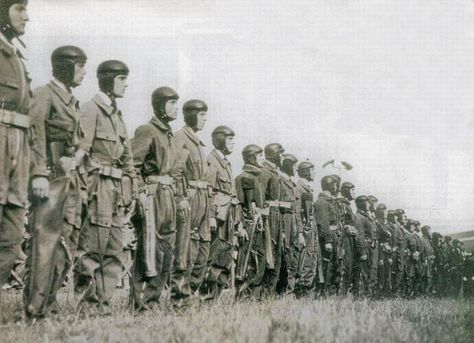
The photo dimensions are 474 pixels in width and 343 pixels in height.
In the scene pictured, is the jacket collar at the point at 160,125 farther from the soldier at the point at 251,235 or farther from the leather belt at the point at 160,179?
the soldier at the point at 251,235

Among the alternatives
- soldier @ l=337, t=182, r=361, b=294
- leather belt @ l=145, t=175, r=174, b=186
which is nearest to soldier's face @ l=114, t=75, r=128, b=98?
leather belt @ l=145, t=175, r=174, b=186

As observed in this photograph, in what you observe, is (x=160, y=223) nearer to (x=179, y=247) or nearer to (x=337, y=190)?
(x=179, y=247)

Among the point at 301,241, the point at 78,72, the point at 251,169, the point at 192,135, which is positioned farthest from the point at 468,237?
the point at 78,72

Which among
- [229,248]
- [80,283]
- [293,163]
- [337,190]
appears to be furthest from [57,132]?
[337,190]

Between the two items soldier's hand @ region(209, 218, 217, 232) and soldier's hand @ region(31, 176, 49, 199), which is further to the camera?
soldier's hand @ region(209, 218, 217, 232)

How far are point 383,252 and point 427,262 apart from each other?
3.40 m

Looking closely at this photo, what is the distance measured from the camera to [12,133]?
4645 millimetres

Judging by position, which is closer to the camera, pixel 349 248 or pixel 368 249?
pixel 349 248

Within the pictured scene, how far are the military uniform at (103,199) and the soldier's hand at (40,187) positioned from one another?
774mm

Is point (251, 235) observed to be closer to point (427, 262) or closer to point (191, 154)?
point (191, 154)

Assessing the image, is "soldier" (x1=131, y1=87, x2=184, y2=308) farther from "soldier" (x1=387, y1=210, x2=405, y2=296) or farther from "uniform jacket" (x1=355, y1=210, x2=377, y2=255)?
"soldier" (x1=387, y1=210, x2=405, y2=296)

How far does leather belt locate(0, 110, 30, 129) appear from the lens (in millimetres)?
4578

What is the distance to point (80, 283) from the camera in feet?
18.5

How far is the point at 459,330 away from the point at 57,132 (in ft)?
14.0
